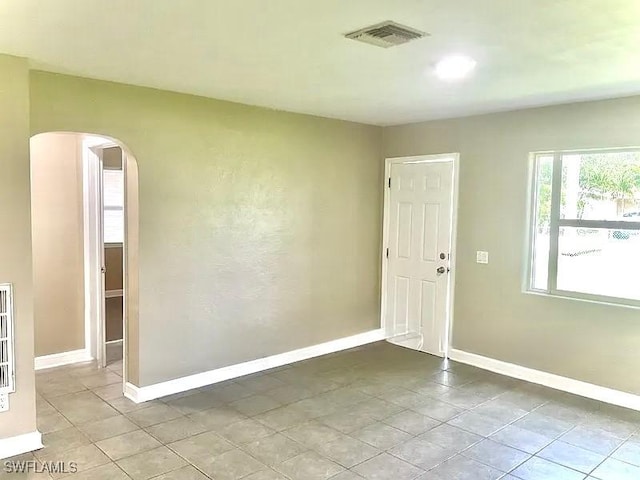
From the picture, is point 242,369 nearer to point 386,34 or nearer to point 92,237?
point 92,237

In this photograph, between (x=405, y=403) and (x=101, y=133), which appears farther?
(x=405, y=403)

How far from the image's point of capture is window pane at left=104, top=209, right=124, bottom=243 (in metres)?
6.24

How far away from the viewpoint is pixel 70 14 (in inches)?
90.0

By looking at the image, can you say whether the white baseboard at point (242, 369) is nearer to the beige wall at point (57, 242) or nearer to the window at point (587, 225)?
the beige wall at point (57, 242)

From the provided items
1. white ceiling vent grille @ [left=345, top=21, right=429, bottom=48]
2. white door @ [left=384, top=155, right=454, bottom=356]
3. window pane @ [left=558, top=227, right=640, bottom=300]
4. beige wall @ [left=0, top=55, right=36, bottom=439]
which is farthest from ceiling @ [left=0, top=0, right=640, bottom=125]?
white door @ [left=384, top=155, right=454, bottom=356]

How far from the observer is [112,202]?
245 inches

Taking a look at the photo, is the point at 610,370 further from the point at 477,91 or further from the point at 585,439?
the point at 477,91

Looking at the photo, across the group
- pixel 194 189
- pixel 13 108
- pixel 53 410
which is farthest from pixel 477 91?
pixel 53 410

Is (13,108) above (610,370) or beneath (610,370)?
above

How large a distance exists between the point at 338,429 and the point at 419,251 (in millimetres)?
2396

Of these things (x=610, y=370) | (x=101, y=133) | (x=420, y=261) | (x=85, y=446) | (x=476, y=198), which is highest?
(x=101, y=133)

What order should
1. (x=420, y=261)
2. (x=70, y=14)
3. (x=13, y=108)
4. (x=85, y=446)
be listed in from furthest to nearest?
(x=420, y=261)
(x=85, y=446)
(x=13, y=108)
(x=70, y=14)

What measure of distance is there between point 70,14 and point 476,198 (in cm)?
373

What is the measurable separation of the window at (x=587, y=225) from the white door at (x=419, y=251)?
901 millimetres
